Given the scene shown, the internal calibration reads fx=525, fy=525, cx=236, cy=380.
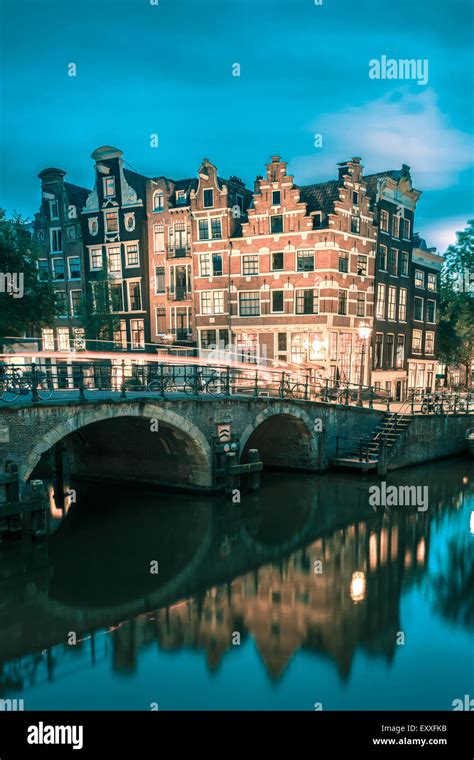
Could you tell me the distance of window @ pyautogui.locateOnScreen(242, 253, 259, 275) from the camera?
34031mm

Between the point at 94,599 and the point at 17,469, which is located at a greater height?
the point at 17,469

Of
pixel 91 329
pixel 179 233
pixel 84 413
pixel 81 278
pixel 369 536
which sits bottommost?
pixel 369 536

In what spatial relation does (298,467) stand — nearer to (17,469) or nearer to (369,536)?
(369,536)

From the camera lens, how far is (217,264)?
1387 inches

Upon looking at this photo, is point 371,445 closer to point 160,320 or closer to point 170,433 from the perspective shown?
point 170,433

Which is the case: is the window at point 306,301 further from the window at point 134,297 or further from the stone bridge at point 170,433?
the window at point 134,297

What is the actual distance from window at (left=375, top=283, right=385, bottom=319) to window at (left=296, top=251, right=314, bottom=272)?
6474mm

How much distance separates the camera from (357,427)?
25078 millimetres

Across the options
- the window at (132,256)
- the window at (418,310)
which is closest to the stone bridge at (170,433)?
the window at (132,256)

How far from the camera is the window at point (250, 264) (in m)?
34.0

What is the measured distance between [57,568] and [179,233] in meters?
26.9

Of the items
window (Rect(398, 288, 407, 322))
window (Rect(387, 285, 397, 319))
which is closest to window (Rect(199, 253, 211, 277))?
window (Rect(387, 285, 397, 319))
